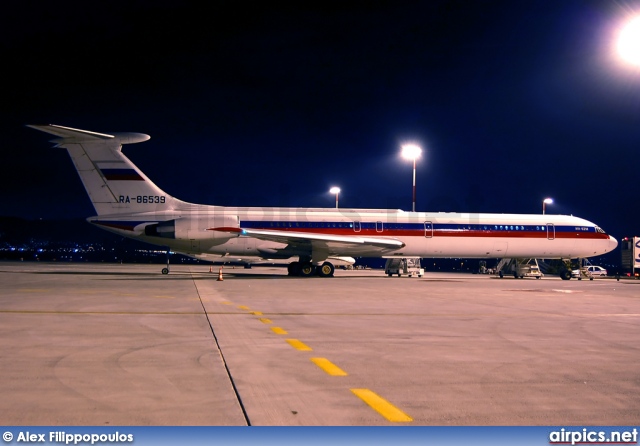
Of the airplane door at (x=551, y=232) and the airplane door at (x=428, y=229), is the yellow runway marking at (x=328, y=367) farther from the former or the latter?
the airplane door at (x=551, y=232)

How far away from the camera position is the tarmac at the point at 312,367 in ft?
17.5

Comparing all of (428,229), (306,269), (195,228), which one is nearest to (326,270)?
(306,269)

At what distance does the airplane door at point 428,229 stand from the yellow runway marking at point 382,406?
28201 millimetres

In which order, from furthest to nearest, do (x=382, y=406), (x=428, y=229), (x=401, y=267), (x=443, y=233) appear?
1. (x=401, y=267)
2. (x=443, y=233)
3. (x=428, y=229)
4. (x=382, y=406)

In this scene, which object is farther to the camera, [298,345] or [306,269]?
[306,269]

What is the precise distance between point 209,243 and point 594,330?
22570mm

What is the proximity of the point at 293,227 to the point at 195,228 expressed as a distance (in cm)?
525

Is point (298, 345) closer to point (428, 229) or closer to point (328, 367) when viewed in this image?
point (328, 367)

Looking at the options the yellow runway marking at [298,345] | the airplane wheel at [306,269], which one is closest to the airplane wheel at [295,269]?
the airplane wheel at [306,269]

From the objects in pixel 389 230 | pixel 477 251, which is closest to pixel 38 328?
pixel 389 230

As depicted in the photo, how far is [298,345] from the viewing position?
9.20 m

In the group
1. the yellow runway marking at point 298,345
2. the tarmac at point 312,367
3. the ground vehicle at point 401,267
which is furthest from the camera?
the ground vehicle at point 401,267
